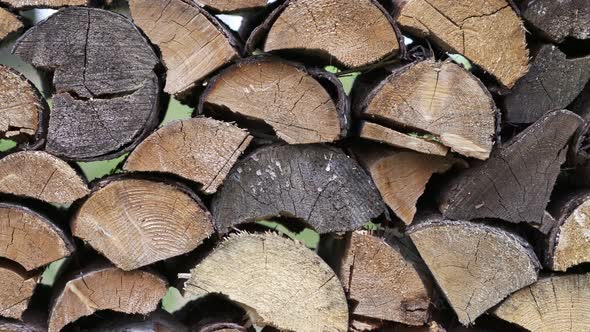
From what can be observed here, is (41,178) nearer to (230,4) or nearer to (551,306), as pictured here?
(230,4)

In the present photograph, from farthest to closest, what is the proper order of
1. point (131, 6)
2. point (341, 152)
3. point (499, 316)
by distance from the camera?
point (499, 316) → point (341, 152) → point (131, 6)

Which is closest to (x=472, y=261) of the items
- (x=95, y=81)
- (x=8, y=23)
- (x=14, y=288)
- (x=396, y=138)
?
(x=396, y=138)

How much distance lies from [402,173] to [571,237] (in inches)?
18.9

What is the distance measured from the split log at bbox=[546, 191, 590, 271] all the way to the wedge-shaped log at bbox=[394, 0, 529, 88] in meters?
0.37

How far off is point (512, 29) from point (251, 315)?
3.17 ft

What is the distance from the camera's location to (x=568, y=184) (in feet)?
5.63

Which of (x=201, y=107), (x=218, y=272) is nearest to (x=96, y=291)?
(x=218, y=272)

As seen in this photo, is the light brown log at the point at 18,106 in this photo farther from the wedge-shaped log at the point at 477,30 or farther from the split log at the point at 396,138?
the wedge-shaped log at the point at 477,30

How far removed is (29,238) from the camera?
1444mm

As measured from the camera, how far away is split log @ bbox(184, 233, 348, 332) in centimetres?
151

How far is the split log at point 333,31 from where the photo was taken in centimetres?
139

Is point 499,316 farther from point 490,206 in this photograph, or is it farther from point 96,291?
point 96,291

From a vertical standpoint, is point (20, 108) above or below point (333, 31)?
below

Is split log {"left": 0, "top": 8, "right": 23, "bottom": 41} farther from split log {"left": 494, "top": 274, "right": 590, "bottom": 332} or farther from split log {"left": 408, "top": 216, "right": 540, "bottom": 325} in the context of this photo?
split log {"left": 494, "top": 274, "right": 590, "bottom": 332}
